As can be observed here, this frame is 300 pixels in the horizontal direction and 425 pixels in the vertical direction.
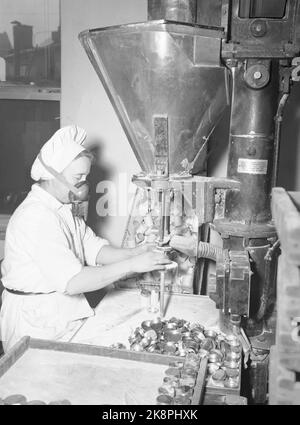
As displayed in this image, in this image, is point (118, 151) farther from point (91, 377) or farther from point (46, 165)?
point (91, 377)

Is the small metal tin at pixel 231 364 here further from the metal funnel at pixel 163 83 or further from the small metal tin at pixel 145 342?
the metal funnel at pixel 163 83

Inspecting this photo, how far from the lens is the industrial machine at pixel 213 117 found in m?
1.51

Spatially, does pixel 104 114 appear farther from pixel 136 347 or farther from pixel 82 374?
pixel 82 374

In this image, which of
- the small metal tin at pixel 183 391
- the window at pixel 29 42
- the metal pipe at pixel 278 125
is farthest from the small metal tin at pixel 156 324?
the window at pixel 29 42

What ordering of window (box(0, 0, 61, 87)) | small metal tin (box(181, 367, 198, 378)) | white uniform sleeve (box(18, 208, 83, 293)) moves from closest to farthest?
small metal tin (box(181, 367, 198, 378)) → white uniform sleeve (box(18, 208, 83, 293)) → window (box(0, 0, 61, 87))

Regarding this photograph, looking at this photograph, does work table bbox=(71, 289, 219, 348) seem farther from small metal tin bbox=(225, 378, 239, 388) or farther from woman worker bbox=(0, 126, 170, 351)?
small metal tin bbox=(225, 378, 239, 388)

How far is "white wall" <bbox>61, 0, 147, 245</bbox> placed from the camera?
8.63 ft

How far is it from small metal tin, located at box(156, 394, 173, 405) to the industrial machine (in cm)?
40

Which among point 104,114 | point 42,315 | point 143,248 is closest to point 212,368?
point 143,248

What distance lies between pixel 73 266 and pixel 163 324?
16.9 inches

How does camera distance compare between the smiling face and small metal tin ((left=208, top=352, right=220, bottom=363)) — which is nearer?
small metal tin ((left=208, top=352, right=220, bottom=363))

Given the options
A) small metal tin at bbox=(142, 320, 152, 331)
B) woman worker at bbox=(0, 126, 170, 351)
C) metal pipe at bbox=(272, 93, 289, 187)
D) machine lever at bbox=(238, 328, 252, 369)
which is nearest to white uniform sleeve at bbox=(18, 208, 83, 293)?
woman worker at bbox=(0, 126, 170, 351)

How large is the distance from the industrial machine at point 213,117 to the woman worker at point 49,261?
0.35 metres
